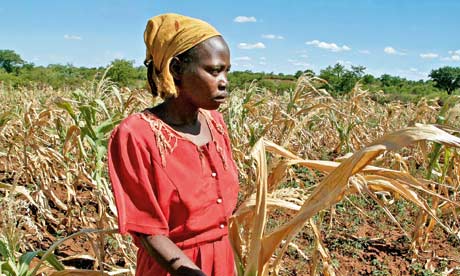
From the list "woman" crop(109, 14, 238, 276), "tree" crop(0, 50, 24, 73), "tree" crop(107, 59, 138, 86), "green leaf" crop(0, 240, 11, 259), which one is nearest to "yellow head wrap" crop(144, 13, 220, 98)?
"woman" crop(109, 14, 238, 276)

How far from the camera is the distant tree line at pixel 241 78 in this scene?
13.8 meters

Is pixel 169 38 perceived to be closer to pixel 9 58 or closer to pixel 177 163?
pixel 177 163

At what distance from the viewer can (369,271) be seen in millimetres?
3408

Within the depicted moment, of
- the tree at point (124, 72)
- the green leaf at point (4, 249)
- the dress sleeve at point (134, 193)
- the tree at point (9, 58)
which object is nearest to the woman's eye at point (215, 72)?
the dress sleeve at point (134, 193)

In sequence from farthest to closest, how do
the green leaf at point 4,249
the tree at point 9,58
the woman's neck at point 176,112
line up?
the tree at point 9,58 < the green leaf at point 4,249 < the woman's neck at point 176,112

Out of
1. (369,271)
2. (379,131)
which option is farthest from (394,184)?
(379,131)

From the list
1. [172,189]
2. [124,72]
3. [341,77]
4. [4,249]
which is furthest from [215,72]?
[124,72]

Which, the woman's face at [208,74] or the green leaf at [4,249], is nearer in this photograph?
the woman's face at [208,74]

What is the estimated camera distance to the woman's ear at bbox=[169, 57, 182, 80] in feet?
4.34

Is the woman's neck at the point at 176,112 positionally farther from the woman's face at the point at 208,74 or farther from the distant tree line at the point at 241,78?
the distant tree line at the point at 241,78

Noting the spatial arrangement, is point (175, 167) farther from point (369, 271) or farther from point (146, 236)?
point (369, 271)

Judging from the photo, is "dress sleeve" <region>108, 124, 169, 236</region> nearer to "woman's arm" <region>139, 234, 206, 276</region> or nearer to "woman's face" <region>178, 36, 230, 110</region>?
"woman's arm" <region>139, 234, 206, 276</region>

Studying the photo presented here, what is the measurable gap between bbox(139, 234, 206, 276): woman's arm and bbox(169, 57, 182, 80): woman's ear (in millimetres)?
398

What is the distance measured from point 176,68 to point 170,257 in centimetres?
46
